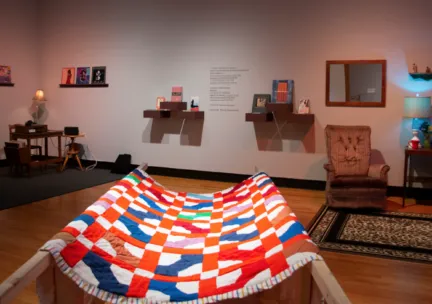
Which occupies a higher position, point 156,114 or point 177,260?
point 156,114

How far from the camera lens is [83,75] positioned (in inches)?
292

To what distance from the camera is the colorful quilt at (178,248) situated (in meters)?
1.87

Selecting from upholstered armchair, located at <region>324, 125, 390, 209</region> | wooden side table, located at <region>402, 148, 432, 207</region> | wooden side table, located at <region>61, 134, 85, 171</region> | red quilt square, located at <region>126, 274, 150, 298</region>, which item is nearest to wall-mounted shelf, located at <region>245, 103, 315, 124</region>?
upholstered armchair, located at <region>324, 125, 390, 209</region>

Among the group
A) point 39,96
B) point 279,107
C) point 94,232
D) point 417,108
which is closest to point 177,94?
point 279,107

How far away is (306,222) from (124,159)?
12.0 ft

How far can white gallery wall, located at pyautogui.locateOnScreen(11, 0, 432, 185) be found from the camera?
5605 millimetres

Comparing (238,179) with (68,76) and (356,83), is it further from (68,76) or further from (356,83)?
(68,76)

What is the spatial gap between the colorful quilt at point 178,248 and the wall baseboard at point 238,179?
10.3 feet

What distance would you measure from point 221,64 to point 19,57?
12.4ft

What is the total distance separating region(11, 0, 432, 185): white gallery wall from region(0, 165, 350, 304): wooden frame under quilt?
11.3ft

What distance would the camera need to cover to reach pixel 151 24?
6.80 metres

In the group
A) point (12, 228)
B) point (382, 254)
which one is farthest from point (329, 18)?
point (12, 228)

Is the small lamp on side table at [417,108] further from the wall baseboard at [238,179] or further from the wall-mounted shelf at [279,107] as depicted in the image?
the wall-mounted shelf at [279,107]

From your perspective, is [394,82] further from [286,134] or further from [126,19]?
[126,19]
